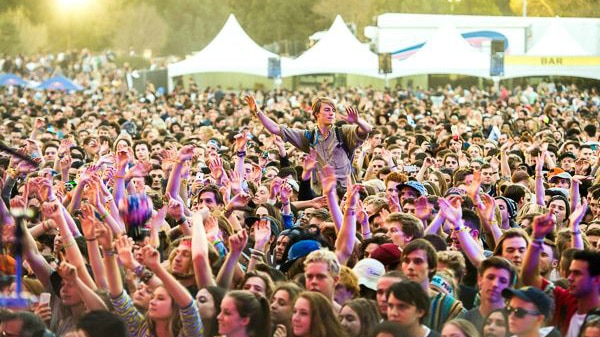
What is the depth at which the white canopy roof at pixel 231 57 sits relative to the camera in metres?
36.4

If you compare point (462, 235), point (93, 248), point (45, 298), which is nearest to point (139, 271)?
point (93, 248)

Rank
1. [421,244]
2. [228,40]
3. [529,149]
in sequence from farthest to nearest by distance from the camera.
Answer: [228,40] < [529,149] < [421,244]

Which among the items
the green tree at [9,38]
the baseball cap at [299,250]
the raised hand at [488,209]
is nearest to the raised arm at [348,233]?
the baseball cap at [299,250]

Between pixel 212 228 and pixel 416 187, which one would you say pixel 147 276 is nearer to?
pixel 212 228

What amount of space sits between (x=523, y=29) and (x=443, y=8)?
26.4m

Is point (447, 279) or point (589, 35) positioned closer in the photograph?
point (447, 279)

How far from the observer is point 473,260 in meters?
8.09

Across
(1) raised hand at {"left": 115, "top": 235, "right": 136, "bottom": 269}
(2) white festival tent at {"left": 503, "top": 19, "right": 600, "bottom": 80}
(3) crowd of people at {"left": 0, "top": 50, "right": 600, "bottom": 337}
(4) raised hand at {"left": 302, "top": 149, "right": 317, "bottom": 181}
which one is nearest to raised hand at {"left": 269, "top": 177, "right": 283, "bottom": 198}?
(3) crowd of people at {"left": 0, "top": 50, "right": 600, "bottom": 337}

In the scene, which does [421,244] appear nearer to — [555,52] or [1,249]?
[1,249]

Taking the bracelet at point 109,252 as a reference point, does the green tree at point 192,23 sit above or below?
above

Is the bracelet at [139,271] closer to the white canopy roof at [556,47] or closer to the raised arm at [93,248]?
the raised arm at [93,248]

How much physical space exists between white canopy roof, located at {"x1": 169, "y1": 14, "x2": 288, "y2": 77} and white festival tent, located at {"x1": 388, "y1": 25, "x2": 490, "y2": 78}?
12.9ft

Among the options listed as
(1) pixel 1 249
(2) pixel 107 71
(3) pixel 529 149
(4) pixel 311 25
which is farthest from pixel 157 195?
(4) pixel 311 25

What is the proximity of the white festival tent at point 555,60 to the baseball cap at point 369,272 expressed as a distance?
1259 inches
